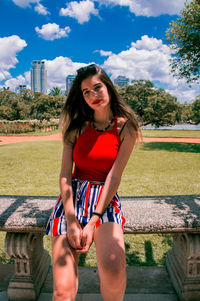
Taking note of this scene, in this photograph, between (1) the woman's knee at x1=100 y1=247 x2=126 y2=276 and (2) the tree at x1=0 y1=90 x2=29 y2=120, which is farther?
(2) the tree at x1=0 y1=90 x2=29 y2=120

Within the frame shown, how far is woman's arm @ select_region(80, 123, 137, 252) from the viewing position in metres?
1.71

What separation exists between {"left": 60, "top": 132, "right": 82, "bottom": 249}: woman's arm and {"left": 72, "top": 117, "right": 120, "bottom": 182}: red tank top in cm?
9

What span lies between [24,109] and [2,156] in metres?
42.5

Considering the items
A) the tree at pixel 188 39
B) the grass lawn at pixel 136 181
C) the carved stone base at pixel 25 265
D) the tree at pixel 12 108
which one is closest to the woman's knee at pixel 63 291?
the carved stone base at pixel 25 265

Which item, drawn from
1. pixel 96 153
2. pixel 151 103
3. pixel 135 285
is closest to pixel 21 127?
pixel 151 103

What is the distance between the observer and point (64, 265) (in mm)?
1559

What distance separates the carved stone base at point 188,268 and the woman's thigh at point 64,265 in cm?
103

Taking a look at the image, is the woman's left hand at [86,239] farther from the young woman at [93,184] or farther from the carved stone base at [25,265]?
the carved stone base at [25,265]

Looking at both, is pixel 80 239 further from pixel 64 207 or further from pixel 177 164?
pixel 177 164

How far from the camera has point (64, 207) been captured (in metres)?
1.89

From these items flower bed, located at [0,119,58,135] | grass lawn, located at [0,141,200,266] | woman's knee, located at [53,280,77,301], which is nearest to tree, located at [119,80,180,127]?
flower bed, located at [0,119,58,135]

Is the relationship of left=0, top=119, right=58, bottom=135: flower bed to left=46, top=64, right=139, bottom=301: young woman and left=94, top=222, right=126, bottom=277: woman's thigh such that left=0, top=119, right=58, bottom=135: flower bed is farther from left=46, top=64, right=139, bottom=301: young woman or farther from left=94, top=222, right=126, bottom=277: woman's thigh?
left=94, top=222, right=126, bottom=277: woman's thigh

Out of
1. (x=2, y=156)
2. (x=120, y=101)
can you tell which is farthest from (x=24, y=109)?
(x=120, y=101)

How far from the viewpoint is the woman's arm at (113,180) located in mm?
1707
